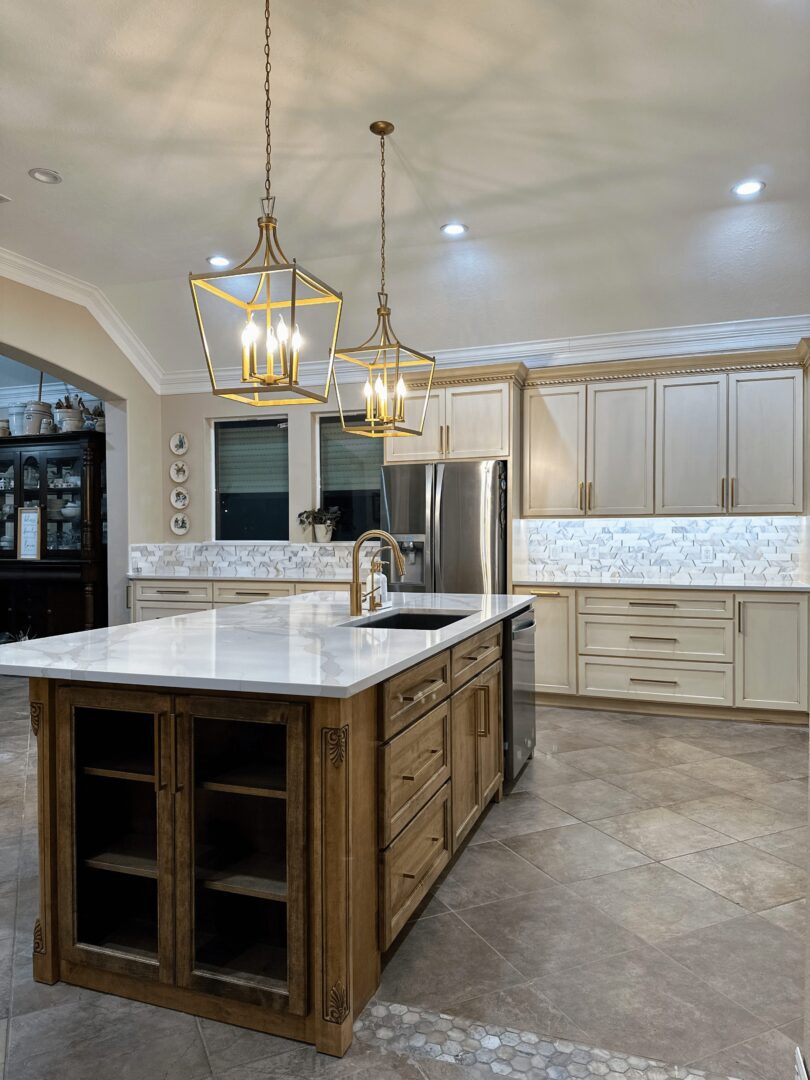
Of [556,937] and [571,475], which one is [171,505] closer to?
[571,475]

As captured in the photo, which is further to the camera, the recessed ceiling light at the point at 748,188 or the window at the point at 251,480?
the window at the point at 251,480

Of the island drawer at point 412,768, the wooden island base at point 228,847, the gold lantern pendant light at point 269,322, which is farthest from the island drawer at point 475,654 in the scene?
the gold lantern pendant light at point 269,322

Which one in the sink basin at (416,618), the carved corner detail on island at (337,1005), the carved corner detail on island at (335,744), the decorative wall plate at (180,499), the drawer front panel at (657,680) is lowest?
the carved corner detail on island at (337,1005)

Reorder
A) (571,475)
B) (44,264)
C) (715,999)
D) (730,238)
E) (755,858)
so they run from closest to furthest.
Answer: (715,999) < (755,858) < (730,238) < (44,264) < (571,475)

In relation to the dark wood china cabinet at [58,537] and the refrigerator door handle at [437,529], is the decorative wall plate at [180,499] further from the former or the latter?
the refrigerator door handle at [437,529]

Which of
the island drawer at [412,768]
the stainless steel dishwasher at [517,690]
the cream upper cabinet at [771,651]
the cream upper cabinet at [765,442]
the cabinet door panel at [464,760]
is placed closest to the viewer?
the island drawer at [412,768]

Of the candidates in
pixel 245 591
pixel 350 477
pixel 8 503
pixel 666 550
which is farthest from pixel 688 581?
pixel 8 503

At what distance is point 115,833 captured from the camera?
2.19m

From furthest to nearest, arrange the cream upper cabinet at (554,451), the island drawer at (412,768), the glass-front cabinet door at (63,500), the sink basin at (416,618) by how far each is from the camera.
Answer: the glass-front cabinet door at (63,500) → the cream upper cabinet at (554,451) → the sink basin at (416,618) → the island drawer at (412,768)

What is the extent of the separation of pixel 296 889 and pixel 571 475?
424 cm

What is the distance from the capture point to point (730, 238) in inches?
179

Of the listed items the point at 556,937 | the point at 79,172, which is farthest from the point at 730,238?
the point at 556,937

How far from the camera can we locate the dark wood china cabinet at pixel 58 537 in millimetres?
6820

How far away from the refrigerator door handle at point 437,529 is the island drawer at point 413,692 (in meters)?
2.81
